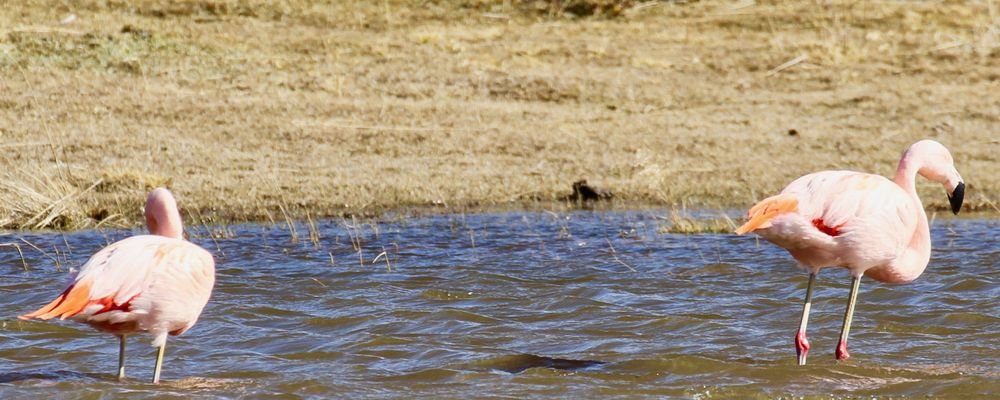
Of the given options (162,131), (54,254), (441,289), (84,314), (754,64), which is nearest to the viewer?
(84,314)

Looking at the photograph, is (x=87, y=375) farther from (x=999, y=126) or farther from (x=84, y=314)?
(x=999, y=126)

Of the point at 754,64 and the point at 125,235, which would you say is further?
the point at 754,64

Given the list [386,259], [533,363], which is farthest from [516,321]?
[386,259]

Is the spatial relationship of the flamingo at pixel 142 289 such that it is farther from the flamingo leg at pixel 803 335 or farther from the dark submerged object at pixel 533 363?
the flamingo leg at pixel 803 335

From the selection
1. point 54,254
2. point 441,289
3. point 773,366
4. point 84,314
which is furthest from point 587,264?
point 84,314

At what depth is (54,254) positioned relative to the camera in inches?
345

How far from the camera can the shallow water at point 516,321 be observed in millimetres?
6035

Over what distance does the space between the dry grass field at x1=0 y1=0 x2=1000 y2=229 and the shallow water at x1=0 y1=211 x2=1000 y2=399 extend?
91 centimetres

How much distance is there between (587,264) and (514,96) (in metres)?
4.51

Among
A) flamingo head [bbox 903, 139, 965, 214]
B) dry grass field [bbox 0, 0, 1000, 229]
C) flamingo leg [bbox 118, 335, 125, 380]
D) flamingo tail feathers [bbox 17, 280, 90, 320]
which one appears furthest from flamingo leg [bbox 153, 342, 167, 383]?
dry grass field [bbox 0, 0, 1000, 229]

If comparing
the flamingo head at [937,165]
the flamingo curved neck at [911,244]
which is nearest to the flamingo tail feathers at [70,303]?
the flamingo curved neck at [911,244]

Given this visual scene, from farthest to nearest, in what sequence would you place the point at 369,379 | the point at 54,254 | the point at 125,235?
the point at 125,235, the point at 54,254, the point at 369,379

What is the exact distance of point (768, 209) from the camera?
18.4 feet

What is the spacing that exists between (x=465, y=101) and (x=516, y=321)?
5.65 metres
